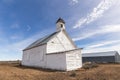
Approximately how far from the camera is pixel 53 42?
30.3 meters

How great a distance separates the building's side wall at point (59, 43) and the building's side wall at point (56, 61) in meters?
2.88

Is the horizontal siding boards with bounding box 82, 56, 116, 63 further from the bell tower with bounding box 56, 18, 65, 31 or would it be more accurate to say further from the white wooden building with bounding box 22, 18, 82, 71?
the bell tower with bounding box 56, 18, 65, 31

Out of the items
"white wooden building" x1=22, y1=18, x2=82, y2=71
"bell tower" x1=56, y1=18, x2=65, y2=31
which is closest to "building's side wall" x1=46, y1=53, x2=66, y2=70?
"white wooden building" x1=22, y1=18, x2=82, y2=71

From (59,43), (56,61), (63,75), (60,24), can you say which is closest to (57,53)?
(56,61)

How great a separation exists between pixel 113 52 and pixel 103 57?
4064mm

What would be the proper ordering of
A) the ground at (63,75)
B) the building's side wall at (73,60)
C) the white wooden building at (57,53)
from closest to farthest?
1. the ground at (63,75)
2. the building's side wall at (73,60)
3. the white wooden building at (57,53)

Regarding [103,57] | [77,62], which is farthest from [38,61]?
[103,57]

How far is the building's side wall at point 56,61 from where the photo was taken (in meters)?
23.4

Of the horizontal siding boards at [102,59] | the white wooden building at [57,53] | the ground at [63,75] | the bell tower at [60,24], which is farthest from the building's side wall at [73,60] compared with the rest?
the horizontal siding boards at [102,59]

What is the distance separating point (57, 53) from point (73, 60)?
297cm

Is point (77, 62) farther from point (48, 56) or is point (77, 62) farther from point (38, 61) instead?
point (38, 61)

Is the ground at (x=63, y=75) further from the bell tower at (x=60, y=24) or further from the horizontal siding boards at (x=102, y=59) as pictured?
the horizontal siding boards at (x=102, y=59)

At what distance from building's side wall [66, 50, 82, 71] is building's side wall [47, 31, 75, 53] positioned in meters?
6.80

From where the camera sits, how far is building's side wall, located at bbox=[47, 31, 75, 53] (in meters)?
29.8
